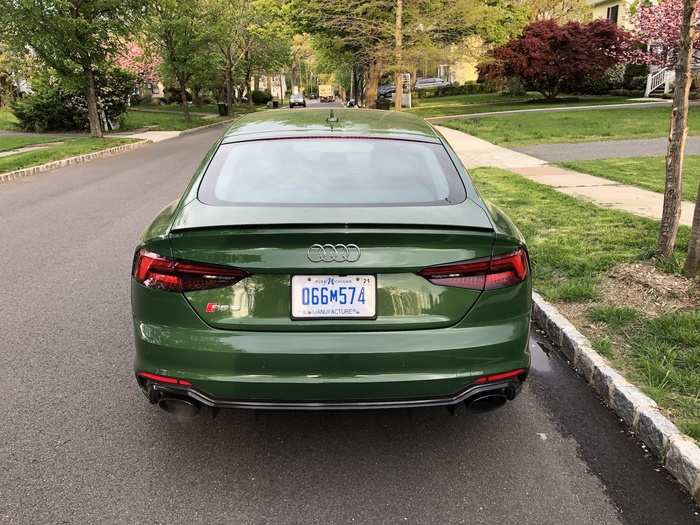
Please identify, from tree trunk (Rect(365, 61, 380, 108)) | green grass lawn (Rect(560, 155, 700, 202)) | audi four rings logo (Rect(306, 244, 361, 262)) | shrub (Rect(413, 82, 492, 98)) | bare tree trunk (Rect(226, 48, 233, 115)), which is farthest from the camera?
shrub (Rect(413, 82, 492, 98))

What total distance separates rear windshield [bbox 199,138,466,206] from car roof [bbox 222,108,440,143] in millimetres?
78

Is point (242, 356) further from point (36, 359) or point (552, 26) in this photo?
point (552, 26)

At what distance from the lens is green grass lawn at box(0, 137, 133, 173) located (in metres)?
14.5

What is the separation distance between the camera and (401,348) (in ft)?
8.36

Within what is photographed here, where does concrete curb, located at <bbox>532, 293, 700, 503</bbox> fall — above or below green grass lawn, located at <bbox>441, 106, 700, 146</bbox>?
below

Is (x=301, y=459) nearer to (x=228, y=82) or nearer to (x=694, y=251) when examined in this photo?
(x=694, y=251)

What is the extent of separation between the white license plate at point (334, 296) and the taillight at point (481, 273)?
24cm

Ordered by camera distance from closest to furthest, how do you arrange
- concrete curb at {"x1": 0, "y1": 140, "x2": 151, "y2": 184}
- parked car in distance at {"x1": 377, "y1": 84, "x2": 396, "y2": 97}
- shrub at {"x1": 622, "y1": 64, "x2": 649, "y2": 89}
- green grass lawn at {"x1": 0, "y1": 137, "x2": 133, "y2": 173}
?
concrete curb at {"x1": 0, "y1": 140, "x2": 151, "y2": 184}, green grass lawn at {"x1": 0, "y1": 137, "x2": 133, "y2": 173}, shrub at {"x1": 622, "y1": 64, "x2": 649, "y2": 89}, parked car in distance at {"x1": 377, "y1": 84, "x2": 396, "y2": 97}

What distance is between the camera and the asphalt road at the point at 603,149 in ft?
44.7

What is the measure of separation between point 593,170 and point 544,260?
635 centimetres

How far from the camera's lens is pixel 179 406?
2.76 meters

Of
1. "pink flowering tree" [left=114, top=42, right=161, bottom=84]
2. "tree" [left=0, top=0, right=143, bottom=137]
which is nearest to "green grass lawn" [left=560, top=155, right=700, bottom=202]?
"tree" [left=0, top=0, right=143, bottom=137]

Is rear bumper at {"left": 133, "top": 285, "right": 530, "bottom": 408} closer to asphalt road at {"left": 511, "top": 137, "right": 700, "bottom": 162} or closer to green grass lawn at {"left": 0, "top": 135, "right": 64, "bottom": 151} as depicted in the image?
asphalt road at {"left": 511, "top": 137, "right": 700, "bottom": 162}

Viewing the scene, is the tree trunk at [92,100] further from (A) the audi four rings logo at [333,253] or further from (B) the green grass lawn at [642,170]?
(A) the audi four rings logo at [333,253]
